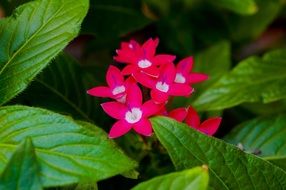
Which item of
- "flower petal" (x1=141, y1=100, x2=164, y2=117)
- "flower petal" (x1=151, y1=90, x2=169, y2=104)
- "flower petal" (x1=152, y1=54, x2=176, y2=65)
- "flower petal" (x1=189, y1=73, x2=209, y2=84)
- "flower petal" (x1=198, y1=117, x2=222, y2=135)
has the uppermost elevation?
"flower petal" (x1=152, y1=54, x2=176, y2=65)

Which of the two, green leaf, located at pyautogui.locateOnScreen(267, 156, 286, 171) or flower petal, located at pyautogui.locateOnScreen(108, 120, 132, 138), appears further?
green leaf, located at pyautogui.locateOnScreen(267, 156, 286, 171)

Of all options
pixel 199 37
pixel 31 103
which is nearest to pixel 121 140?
pixel 31 103

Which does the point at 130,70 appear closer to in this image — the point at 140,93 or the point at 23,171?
the point at 140,93

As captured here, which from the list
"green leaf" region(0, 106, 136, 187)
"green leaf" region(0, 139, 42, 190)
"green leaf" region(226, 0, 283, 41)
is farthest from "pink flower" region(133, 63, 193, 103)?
"green leaf" region(226, 0, 283, 41)

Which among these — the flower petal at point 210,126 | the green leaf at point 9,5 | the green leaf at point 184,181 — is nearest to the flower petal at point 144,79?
the flower petal at point 210,126

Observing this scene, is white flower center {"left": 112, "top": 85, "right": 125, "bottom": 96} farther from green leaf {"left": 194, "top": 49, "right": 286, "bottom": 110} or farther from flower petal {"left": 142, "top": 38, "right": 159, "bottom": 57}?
green leaf {"left": 194, "top": 49, "right": 286, "bottom": 110}
